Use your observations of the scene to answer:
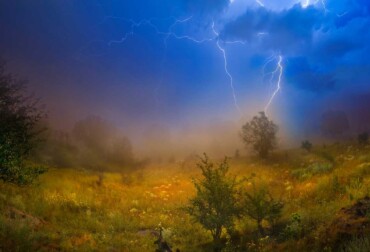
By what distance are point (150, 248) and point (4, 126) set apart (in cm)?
853

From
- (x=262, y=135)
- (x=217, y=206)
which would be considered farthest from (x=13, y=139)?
(x=262, y=135)

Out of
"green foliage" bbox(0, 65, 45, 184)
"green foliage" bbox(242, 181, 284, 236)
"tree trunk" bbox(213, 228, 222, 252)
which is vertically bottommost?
"tree trunk" bbox(213, 228, 222, 252)

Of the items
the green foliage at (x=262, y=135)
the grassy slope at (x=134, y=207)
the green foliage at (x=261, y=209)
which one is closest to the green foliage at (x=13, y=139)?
the grassy slope at (x=134, y=207)

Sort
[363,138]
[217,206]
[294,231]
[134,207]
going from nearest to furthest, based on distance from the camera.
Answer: [294,231], [217,206], [134,207], [363,138]

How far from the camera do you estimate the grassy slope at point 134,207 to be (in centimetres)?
1421

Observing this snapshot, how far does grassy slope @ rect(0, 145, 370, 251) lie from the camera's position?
14211 millimetres

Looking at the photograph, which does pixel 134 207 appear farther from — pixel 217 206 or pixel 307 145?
pixel 307 145

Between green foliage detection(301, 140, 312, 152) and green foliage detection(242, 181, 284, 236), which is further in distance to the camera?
green foliage detection(301, 140, 312, 152)

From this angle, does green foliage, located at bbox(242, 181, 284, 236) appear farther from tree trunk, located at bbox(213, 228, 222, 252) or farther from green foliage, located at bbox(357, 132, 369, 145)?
green foliage, located at bbox(357, 132, 369, 145)

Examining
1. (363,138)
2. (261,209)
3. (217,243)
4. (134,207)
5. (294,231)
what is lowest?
(217,243)

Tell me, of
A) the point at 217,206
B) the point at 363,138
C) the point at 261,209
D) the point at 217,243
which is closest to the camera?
the point at 217,243

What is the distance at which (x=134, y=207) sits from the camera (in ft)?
87.0

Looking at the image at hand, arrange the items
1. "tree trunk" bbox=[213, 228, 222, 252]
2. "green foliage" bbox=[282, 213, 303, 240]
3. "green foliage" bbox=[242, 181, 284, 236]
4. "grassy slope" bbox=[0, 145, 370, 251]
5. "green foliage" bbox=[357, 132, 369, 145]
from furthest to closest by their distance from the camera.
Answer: "green foliage" bbox=[357, 132, 369, 145], "green foliage" bbox=[242, 181, 284, 236], "tree trunk" bbox=[213, 228, 222, 252], "grassy slope" bbox=[0, 145, 370, 251], "green foliage" bbox=[282, 213, 303, 240]

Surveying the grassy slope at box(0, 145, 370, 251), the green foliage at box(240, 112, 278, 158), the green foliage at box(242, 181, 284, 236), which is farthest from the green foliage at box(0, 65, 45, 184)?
the green foliage at box(240, 112, 278, 158)
